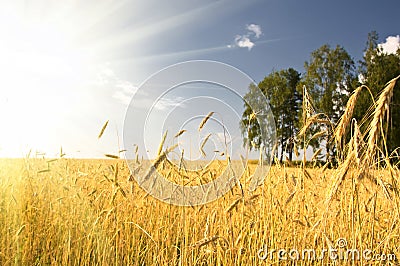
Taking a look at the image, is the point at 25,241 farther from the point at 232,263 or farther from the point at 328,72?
the point at 328,72

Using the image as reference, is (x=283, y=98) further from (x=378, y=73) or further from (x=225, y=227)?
(x=225, y=227)

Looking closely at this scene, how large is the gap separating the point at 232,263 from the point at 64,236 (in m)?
1.34

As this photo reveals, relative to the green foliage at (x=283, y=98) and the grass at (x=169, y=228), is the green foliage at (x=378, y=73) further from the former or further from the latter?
the grass at (x=169, y=228)

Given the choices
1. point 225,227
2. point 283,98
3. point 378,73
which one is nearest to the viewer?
point 225,227

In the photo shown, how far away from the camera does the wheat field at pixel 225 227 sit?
1733 millimetres

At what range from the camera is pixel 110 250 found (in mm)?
2115

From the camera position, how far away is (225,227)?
234 centimetres


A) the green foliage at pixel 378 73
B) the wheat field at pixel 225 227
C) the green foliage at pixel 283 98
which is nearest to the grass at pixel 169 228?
the wheat field at pixel 225 227

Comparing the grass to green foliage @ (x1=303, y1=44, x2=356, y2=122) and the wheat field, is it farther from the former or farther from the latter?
green foliage @ (x1=303, y1=44, x2=356, y2=122)

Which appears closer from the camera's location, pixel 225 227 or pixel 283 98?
pixel 225 227

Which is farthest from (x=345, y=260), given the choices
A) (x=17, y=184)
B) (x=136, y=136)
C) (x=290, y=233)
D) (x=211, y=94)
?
(x=17, y=184)

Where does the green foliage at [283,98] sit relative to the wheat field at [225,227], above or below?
above

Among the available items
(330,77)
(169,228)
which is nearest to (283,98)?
(330,77)

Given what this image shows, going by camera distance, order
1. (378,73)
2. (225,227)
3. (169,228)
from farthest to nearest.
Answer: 1. (378,73)
2. (169,228)
3. (225,227)
